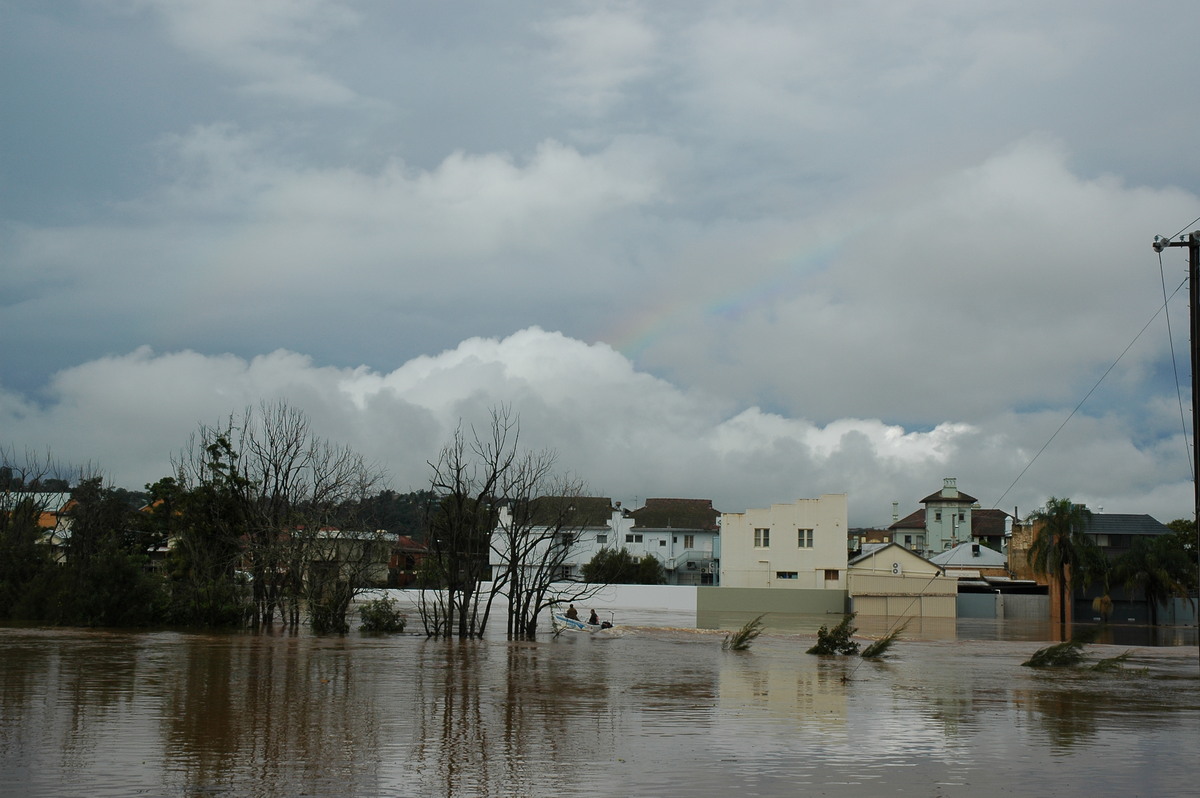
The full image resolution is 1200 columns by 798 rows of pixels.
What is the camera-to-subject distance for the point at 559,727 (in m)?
14.1

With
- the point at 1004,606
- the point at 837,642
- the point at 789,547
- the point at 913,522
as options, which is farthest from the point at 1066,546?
the point at 913,522

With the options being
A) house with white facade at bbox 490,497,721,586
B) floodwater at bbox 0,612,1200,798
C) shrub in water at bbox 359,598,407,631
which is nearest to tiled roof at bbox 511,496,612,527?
shrub in water at bbox 359,598,407,631

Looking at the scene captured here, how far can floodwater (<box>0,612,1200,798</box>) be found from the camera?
10344 millimetres

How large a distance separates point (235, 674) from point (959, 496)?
120 m

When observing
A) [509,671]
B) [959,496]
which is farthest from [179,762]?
[959,496]

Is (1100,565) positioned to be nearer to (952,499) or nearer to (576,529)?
(576,529)

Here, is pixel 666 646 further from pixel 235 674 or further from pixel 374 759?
pixel 374 759

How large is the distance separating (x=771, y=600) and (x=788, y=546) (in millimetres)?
4974

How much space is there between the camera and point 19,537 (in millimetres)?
44469

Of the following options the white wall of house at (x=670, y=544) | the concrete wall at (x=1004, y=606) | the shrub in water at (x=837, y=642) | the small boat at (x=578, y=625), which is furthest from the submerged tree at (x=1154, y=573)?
the shrub in water at (x=837, y=642)

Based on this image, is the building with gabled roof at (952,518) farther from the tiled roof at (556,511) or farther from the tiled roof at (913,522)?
the tiled roof at (556,511)

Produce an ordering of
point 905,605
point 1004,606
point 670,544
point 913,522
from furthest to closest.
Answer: point 913,522 < point 670,544 < point 1004,606 < point 905,605

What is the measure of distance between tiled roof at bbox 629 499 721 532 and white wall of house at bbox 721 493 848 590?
25.8 metres

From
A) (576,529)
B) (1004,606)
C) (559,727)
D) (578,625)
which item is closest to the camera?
(559,727)
